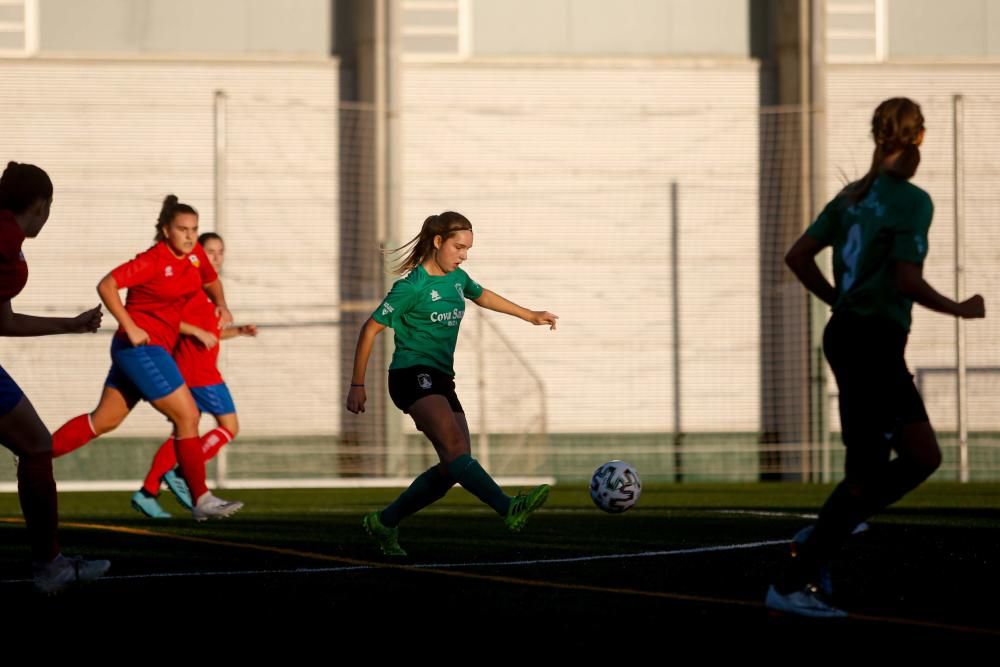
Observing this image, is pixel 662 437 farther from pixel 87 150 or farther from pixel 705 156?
pixel 87 150

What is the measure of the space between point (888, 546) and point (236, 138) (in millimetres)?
11556

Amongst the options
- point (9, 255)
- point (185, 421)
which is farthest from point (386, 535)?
point (185, 421)

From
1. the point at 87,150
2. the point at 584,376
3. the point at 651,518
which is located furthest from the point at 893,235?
the point at 87,150

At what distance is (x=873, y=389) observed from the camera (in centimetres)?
464

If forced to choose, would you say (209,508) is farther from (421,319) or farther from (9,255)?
(9,255)

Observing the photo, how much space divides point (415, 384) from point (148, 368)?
105 inches

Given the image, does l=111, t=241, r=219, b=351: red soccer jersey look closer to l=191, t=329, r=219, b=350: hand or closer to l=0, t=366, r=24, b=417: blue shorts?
l=191, t=329, r=219, b=350: hand

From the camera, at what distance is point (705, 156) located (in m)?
17.7

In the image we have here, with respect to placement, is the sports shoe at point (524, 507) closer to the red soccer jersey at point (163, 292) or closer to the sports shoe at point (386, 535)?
the sports shoe at point (386, 535)

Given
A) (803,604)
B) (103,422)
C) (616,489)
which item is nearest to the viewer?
(803,604)

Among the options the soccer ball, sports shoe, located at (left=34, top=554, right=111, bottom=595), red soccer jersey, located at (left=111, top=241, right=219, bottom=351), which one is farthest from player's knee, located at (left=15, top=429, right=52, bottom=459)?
red soccer jersey, located at (left=111, top=241, right=219, bottom=351)

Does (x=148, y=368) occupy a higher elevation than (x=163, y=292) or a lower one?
lower

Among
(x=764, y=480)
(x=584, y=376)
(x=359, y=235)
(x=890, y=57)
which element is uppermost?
(x=890, y=57)

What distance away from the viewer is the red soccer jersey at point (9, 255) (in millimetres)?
5250
